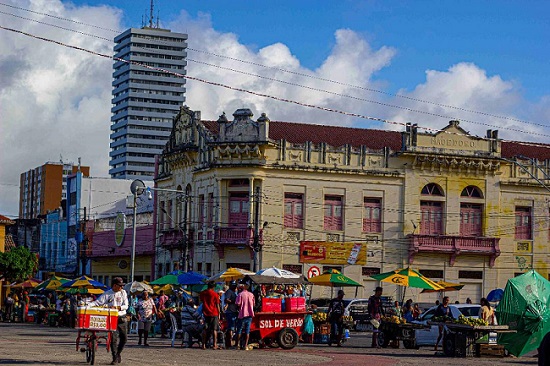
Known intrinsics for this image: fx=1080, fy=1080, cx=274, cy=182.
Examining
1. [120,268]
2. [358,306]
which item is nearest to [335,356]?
[358,306]

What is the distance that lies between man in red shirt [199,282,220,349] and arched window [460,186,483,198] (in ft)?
104

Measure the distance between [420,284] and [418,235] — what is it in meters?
18.5

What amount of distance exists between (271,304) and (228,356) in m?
3.55

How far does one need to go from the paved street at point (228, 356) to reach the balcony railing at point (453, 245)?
25.3 meters

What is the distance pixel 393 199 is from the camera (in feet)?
184

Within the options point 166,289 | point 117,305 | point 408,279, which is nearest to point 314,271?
point 166,289

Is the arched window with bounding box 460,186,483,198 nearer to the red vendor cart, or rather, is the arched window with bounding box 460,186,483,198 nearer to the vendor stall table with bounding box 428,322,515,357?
the vendor stall table with bounding box 428,322,515,357

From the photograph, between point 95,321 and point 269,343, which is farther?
point 269,343

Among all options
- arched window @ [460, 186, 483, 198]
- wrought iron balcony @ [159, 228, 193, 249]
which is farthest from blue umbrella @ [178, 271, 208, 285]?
arched window @ [460, 186, 483, 198]

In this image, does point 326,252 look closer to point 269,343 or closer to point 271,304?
point 269,343

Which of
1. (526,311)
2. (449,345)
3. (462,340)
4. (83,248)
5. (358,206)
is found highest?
(358,206)

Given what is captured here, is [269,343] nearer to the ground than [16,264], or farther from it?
nearer to the ground

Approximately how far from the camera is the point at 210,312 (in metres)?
27.6

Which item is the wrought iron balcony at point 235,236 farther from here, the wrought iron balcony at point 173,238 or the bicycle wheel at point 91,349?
the bicycle wheel at point 91,349
